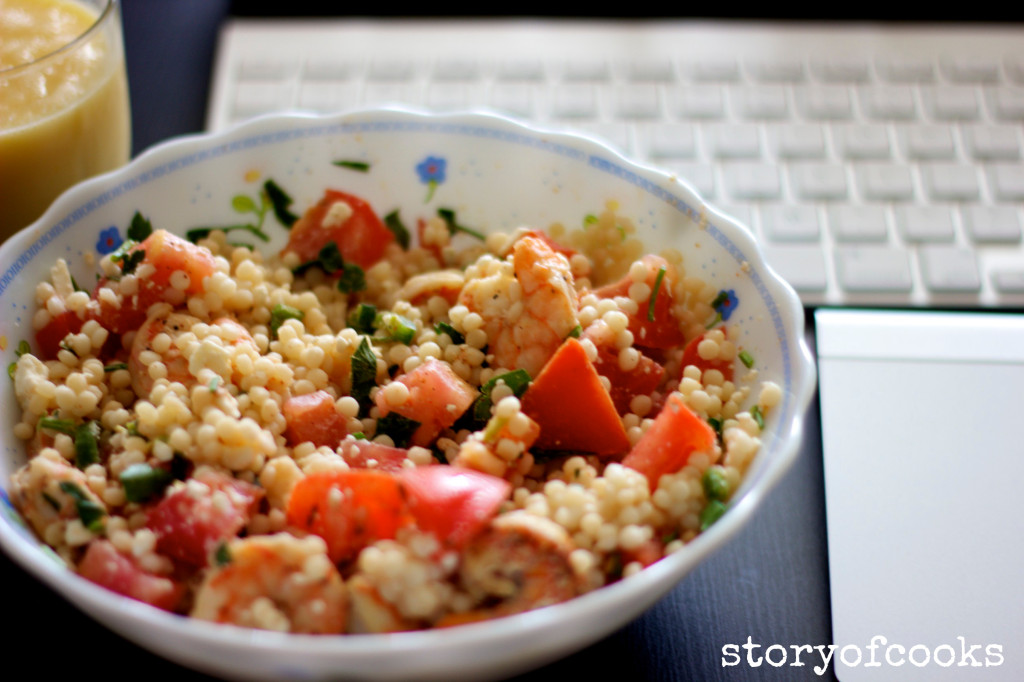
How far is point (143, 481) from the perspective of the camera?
3.43ft

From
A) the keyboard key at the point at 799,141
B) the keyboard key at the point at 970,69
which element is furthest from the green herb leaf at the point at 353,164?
the keyboard key at the point at 970,69

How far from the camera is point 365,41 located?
7.16 ft

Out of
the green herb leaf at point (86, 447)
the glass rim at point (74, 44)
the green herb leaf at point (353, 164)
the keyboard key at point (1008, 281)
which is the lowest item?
the green herb leaf at point (86, 447)

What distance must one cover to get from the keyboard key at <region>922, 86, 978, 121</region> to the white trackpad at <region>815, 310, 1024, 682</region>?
1.96ft

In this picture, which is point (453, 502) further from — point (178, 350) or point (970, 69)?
point (970, 69)

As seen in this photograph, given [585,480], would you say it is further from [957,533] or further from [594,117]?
[594,117]

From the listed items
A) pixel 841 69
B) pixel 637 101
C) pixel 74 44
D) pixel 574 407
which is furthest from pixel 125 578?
pixel 841 69

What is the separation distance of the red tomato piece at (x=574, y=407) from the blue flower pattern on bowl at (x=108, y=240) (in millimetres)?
710

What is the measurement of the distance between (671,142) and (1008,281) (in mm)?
741

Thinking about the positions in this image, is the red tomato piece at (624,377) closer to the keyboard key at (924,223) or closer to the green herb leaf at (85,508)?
the green herb leaf at (85,508)

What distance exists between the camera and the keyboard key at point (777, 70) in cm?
212

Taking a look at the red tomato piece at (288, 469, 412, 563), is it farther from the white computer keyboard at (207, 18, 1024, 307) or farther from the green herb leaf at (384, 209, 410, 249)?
the white computer keyboard at (207, 18, 1024, 307)

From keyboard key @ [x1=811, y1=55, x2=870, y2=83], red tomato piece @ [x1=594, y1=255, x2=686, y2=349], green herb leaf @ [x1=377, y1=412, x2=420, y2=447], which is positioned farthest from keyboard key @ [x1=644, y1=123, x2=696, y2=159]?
green herb leaf @ [x1=377, y1=412, x2=420, y2=447]

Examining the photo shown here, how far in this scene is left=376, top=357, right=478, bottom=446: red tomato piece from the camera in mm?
1165
